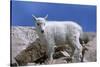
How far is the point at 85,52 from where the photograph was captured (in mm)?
2248

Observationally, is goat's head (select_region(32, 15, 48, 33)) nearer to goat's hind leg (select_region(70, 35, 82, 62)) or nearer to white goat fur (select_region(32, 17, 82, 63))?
white goat fur (select_region(32, 17, 82, 63))

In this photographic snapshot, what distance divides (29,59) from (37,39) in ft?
0.72

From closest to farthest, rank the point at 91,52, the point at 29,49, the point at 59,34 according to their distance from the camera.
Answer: the point at 29,49, the point at 59,34, the point at 91,52

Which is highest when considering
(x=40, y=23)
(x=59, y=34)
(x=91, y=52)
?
(x=40, y=23)

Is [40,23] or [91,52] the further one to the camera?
[91,52]

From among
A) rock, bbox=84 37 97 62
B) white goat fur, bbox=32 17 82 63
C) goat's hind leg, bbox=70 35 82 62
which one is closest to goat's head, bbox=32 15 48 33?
white goat fur, bbox=32 17 82 63

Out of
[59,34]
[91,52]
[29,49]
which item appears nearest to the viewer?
[29,49]

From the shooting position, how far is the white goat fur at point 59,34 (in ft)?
6.84

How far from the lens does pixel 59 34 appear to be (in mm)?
2143

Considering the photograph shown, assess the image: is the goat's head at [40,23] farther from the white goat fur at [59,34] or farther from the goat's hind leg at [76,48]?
the goat's hind leg at [76,48]

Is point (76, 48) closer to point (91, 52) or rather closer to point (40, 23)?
point (91, 52)

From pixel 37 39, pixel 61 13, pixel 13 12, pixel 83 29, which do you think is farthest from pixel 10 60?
pixel 83 29

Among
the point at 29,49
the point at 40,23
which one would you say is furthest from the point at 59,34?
the point at 29,49
